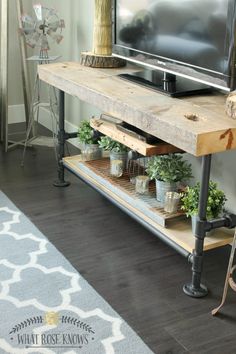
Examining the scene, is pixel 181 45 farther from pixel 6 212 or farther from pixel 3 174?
pixel 3 174

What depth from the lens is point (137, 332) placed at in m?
1.89

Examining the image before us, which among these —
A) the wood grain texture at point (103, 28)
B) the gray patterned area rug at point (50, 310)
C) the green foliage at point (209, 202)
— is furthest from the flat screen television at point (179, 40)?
the gray patterned area rug at point (50, 310)

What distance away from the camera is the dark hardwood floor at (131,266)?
6.23 feet

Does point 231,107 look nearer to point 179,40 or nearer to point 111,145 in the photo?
point 179,40

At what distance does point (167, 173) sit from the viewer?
2383 mm

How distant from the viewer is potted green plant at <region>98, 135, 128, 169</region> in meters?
2.79

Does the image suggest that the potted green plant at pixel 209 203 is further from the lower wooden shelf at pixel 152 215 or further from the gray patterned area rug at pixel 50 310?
the gray patterned area rug at pixel 50 310

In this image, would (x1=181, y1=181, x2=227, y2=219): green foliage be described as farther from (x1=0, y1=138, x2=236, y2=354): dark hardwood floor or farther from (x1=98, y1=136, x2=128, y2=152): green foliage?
(x1=98, y1=136, x2=128, y2=152): green foliage

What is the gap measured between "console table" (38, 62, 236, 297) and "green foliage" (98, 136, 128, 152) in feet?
0.58

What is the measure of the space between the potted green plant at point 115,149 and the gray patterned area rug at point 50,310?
24.4 inches

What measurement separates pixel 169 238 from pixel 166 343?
0.52 meters

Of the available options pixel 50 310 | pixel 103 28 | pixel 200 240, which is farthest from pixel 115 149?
pixel 50 310

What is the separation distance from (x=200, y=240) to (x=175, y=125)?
0.50 meters

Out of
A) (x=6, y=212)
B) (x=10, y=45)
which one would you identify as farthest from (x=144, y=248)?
(x=10, y=45)
